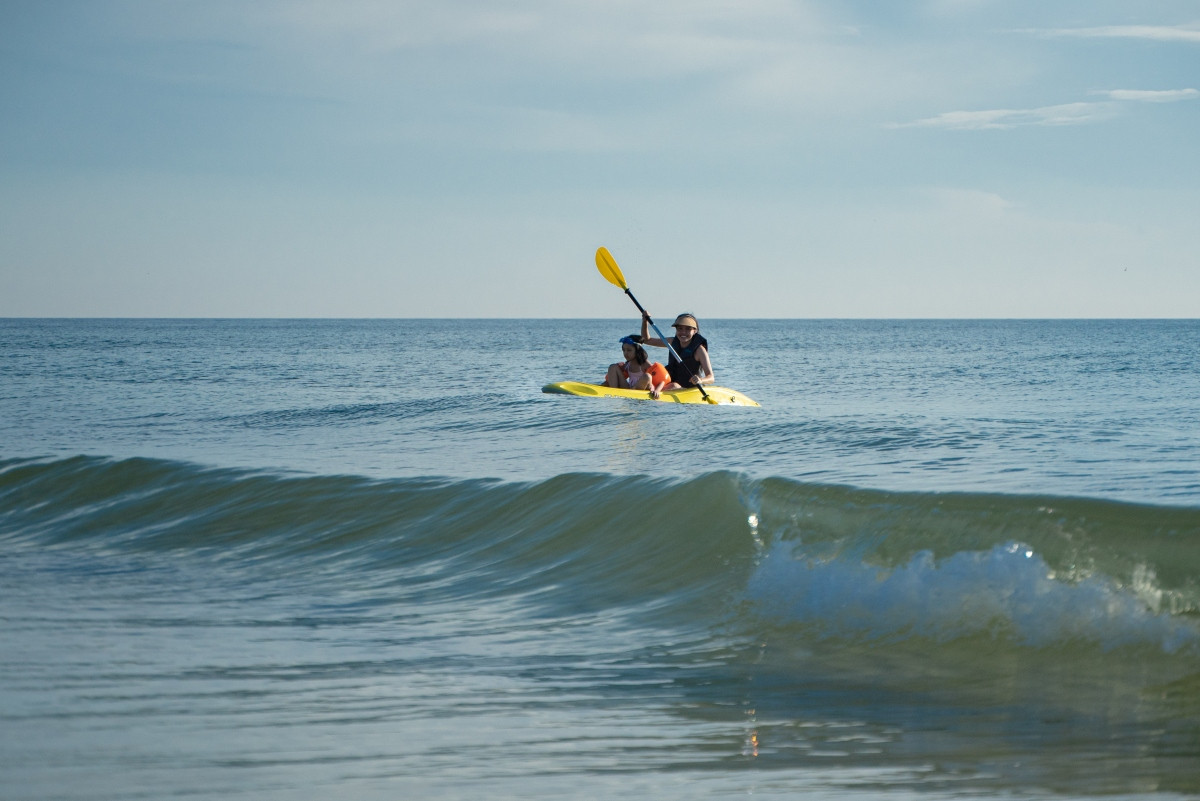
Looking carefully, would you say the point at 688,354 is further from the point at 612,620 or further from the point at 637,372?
the point at 612,620

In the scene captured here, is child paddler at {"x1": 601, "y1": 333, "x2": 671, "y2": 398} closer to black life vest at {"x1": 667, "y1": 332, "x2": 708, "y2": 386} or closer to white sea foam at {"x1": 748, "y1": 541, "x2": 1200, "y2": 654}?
black life vest at {"x1": 667, "y1": 332, "x2": 708, "y2": 386}

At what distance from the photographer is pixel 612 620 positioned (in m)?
5.23

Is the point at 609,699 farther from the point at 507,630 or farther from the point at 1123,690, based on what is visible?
the point at 1123,690

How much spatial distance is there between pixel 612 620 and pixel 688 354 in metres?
10.5

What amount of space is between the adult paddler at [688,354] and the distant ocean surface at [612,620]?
417 centimetres

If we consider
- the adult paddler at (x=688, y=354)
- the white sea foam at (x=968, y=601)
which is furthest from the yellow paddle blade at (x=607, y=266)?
the white sea foam at (x=968, y=601)

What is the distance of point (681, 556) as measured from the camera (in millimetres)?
6383

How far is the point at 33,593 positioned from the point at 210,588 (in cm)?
86

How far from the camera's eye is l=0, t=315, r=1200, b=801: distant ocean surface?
3.17 meters

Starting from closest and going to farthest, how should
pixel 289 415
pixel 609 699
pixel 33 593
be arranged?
1. pixel 609 699
2. pixel 33 593
3. pixel 289 415

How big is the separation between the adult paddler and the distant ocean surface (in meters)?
4.17

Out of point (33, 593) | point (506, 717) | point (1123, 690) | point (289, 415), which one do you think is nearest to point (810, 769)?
point (506, 717)

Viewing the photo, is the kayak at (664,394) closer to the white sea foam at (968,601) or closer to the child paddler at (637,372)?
the child paddler at (637,372)

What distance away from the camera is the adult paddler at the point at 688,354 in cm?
1541
